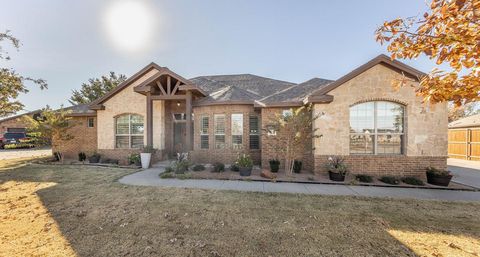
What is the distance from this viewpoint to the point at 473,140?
13320 mm

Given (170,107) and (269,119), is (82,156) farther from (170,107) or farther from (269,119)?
(269,119)

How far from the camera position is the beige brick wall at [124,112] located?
11.0 m

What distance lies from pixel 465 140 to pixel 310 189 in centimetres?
1692

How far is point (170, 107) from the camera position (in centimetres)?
1208

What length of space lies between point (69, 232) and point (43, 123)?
1101 cm

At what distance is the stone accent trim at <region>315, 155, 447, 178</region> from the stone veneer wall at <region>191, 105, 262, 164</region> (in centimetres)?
466

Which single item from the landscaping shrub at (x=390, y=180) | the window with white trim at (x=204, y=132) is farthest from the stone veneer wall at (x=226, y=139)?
the landscaping shrub at (x=390, y=180)

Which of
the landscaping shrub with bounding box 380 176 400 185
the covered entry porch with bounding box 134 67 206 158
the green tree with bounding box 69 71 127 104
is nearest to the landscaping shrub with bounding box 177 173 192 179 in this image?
the covered entry porch with bounding box 134 67 206 158

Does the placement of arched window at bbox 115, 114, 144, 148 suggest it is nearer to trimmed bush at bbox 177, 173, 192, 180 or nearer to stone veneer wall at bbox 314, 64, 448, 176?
trimmed bush at bbox 177, 173, 192, 180

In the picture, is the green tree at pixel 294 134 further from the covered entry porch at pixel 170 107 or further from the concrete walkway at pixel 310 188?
the covered entry porch at pixel 170 107

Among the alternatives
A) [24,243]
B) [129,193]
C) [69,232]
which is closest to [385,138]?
[129,193]

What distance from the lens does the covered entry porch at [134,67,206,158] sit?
32.0ft

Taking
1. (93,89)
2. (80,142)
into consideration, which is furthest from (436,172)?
(93,89)

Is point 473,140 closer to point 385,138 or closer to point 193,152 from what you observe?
point 385,138
